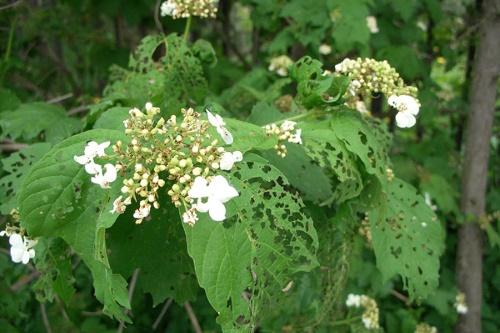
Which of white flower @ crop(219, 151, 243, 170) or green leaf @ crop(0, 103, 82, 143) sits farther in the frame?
green leaf @ crop(0, 103, 82, 143)

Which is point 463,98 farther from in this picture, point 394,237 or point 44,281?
point 44,281

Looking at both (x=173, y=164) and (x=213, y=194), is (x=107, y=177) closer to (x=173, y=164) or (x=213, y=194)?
(x=173, y=164)

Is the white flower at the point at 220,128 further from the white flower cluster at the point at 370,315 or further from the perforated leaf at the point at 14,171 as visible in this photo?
the white flower cluster at the point at 370,315

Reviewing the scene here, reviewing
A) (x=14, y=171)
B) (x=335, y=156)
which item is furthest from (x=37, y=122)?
(x=335, y=156)

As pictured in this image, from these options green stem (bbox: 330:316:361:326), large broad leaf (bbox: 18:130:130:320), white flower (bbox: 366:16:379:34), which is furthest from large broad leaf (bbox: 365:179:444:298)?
white flower (bbox: 366:16:379:34)

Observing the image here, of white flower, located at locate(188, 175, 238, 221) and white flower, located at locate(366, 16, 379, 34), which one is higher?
white flower, located at locate(188, 175, 238, 221)

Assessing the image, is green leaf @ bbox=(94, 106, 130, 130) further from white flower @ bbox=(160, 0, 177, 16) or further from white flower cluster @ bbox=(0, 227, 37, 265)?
white flower @ bbox=(160, 0, 177, 16)

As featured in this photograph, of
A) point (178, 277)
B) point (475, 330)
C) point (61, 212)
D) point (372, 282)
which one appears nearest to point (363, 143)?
point (178, 277)

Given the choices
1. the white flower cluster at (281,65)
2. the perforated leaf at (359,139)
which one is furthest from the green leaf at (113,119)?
the white flower cluster at (281,65)
